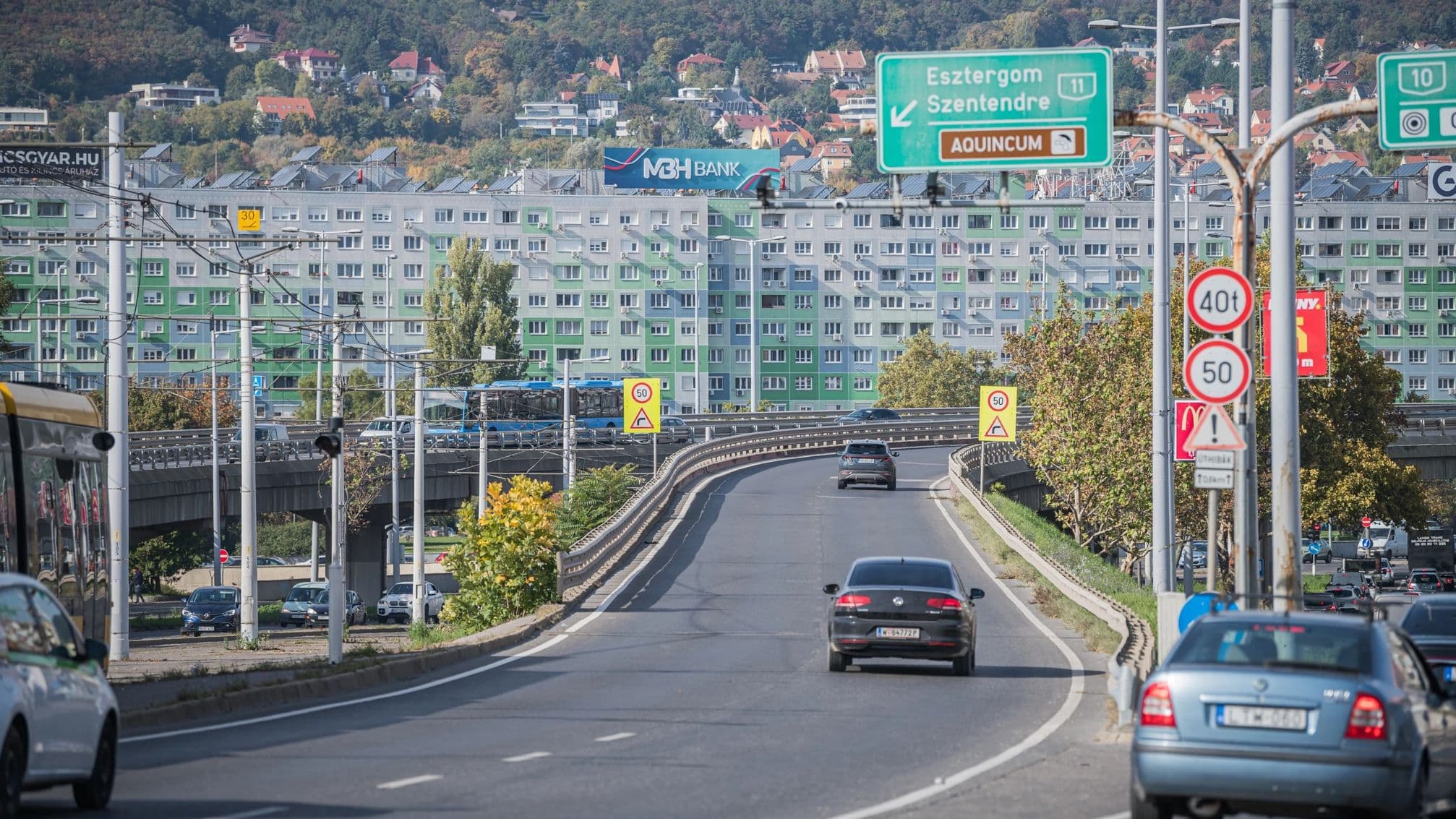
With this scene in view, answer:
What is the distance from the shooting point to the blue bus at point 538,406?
89.8m

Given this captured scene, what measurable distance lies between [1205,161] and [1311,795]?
604 feet

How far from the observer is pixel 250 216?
37656 millimetres

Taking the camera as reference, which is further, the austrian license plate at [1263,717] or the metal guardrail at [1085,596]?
the metal guardrail at [1085,596]

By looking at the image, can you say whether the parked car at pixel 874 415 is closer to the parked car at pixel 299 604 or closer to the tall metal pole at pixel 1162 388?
the parked car at pixel 299 604

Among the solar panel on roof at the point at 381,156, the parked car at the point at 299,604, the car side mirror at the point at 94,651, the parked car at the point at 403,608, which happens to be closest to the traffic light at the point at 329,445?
the car side mirror at the point at 94,651

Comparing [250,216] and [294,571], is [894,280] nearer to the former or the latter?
[294,571]

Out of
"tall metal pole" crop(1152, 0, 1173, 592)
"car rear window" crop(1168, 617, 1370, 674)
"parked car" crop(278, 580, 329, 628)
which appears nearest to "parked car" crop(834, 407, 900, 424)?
"parked car" crop(278, 580, 329, 628)

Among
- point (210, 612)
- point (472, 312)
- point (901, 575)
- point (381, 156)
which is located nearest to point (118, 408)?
point (901, 575)

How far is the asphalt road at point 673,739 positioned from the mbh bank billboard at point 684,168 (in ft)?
352

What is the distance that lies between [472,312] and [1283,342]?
10112cm

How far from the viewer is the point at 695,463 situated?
6794 centimetres

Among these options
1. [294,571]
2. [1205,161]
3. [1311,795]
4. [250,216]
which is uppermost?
[1205,161]

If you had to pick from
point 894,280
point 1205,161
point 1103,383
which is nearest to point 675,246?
point 894,280

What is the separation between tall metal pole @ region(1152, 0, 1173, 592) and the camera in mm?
32250
